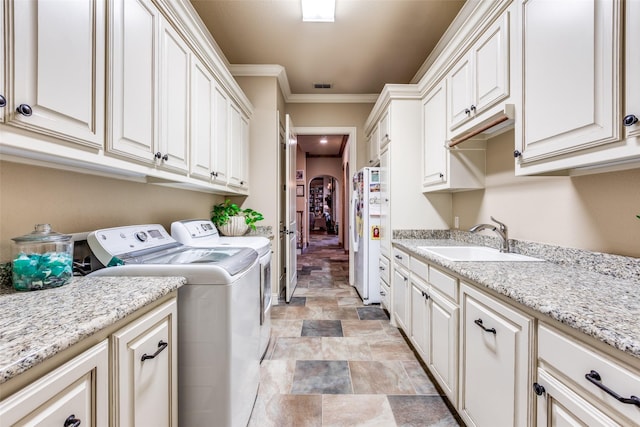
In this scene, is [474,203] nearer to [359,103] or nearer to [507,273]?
[507,273]

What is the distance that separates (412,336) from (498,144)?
5.28 ft

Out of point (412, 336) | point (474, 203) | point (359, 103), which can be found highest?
point (359, 103)

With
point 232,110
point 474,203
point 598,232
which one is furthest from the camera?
point 232,110

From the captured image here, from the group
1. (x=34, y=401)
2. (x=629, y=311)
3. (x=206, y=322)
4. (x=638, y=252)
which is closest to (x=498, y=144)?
(x=638, y=252)

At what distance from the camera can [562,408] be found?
2.66 feet

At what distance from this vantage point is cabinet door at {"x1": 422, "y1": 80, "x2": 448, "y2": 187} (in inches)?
89.1

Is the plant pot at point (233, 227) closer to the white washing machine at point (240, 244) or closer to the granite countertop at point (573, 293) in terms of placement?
the white washing machine at point (240, 244)

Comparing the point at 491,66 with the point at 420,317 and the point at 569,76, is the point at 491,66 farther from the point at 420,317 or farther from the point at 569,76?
the point at 420,317

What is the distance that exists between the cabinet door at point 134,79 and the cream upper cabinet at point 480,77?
1.86 metres

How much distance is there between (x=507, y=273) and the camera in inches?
48.1

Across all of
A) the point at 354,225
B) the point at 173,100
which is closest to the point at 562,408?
the point at 173,100

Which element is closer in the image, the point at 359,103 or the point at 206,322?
the point at 206,322

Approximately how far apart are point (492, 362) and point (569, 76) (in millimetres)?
1223

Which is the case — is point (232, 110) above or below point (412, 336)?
above
